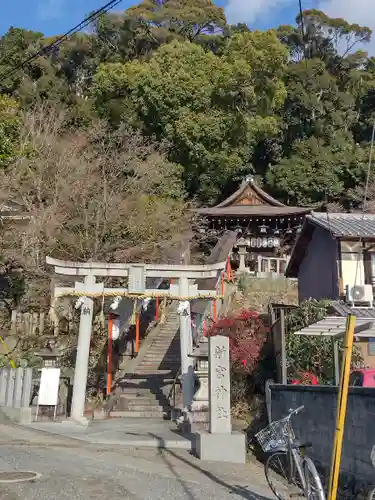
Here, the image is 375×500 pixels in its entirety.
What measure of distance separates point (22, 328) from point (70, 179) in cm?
723

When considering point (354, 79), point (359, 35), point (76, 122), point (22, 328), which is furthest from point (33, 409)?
point (359, 35)

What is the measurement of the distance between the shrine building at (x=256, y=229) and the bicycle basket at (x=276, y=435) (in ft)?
87.1

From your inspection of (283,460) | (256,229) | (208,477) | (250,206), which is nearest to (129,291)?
(208,477)

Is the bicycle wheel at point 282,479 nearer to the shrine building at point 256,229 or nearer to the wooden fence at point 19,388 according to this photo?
the wooden fence at point 19,388

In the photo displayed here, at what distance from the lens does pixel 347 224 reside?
20.4 m

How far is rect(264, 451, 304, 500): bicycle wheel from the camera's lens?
22.8 ft

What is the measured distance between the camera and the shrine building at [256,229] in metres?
34.2

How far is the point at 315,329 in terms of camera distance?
29.2 feet

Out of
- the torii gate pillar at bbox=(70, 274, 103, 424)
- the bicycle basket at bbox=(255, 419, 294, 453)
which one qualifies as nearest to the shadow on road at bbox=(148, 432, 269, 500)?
the bicycle basket at bbox=(255, 419, 294, 453)

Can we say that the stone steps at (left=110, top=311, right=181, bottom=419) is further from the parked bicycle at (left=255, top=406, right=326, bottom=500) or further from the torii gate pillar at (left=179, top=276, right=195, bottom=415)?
the parked bicycle at (left=255, top=406, right=326, bottom=500)

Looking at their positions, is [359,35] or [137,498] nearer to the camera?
[137,498]

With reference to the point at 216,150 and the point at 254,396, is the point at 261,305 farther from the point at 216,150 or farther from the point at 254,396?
the point at 216,150

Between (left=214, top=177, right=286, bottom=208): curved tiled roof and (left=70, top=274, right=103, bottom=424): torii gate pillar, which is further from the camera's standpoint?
(left=214, top=177, right=286, bottom=208): curved tiled roof

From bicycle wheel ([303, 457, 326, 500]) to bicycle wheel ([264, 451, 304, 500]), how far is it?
3.09 feet
